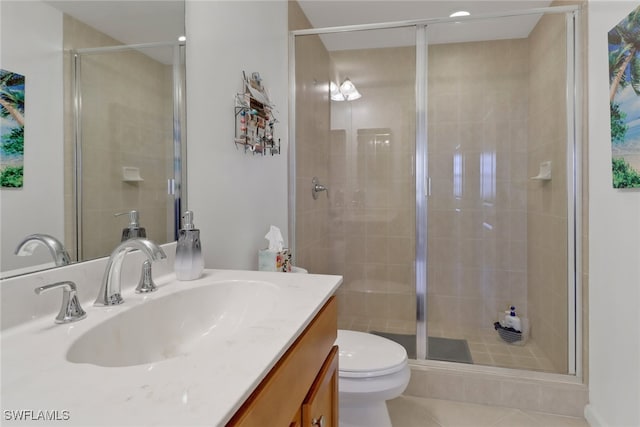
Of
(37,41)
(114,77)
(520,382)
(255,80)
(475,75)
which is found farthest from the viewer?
(475,75)

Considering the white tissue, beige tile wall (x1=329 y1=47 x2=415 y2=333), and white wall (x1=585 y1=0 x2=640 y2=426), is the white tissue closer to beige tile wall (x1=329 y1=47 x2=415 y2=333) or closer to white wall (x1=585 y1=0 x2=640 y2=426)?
beige tile wall (x1=329 y1=47 x2=415 y2=333)

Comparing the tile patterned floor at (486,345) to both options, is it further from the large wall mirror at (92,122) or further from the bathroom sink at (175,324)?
the large wall mirror at (92,122)

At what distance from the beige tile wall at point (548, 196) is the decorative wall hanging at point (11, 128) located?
2276 mm

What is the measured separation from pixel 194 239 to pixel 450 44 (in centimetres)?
214

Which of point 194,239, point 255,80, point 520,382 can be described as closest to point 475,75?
point 255,80

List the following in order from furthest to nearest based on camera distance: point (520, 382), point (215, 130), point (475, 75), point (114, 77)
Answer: point (475, 75) < point (520, 382) < point (215, 130) < point (114, 77)

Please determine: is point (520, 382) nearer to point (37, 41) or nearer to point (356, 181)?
point (356, 181)

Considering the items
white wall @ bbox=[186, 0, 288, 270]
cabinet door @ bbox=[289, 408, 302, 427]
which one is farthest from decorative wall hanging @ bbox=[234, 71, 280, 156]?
cabinet door @ bbox=[289, 408, 302, 427]

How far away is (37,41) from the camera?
0.74 m

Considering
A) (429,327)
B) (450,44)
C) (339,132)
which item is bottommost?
(429,327)

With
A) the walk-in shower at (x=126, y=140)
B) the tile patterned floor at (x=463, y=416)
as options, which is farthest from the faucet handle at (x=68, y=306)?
the tile patterned floor at (x=463, y=416)

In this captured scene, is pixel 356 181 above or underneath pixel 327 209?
above

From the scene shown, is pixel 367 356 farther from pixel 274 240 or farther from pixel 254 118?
pixel 254 118

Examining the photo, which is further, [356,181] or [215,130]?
[356,181]
